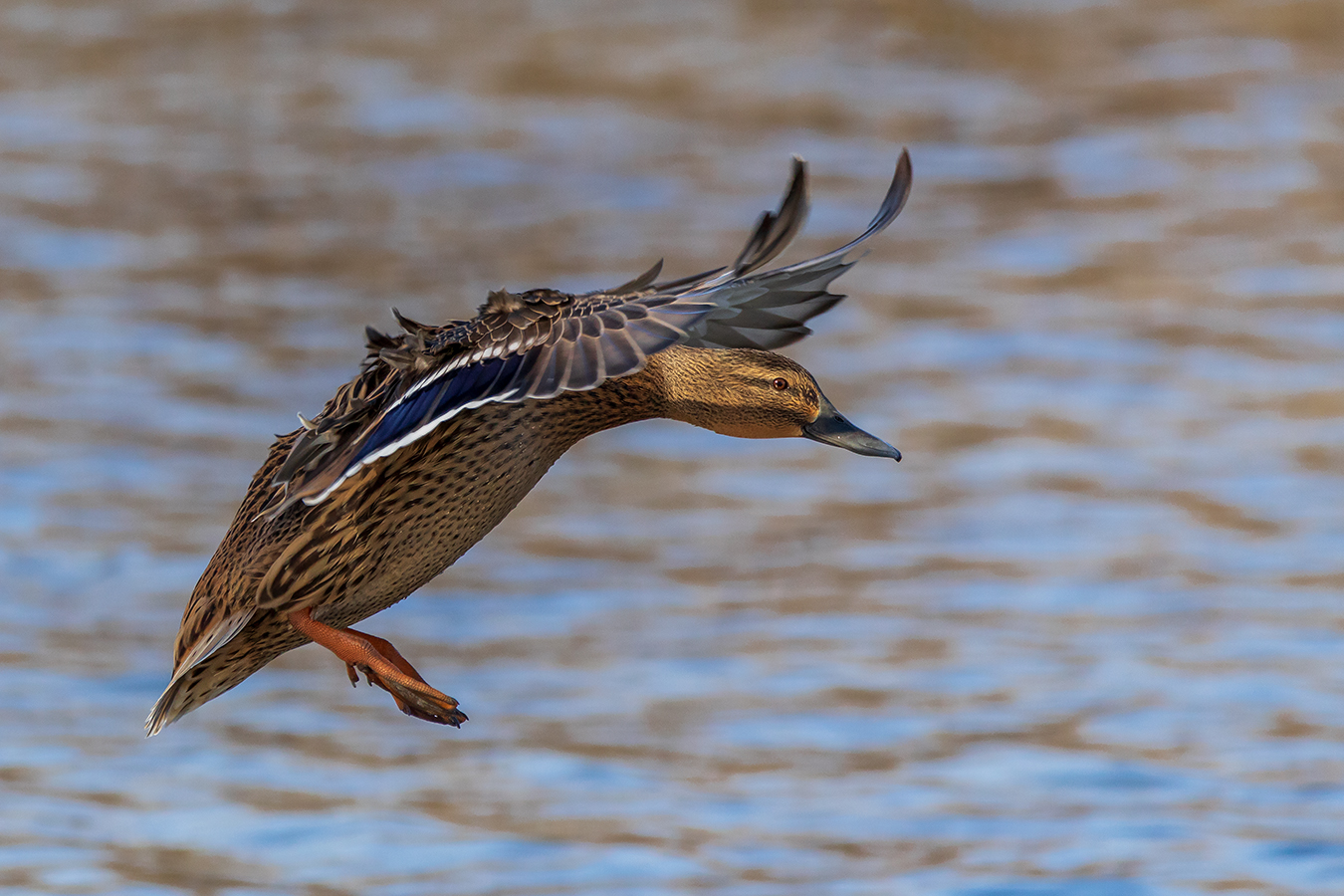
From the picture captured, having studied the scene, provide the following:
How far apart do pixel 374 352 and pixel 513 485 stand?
18.1 inches

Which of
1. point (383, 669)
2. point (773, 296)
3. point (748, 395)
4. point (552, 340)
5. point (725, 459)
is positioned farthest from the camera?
point (725, 459)

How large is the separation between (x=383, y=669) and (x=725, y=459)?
15.4 m

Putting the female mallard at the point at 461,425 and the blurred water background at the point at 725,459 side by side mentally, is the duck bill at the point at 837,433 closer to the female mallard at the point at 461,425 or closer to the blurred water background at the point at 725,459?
the female mallard at the point at 461,425

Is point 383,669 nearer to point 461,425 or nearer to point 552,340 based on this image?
point 461,425

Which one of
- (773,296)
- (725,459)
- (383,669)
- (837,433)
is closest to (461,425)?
(383,669)

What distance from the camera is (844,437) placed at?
588cm

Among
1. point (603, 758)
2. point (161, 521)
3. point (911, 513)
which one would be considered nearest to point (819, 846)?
point (603, 758)

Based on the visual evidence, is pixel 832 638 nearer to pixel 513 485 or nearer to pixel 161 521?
pixel 161 521

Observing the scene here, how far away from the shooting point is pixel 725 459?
824 inches

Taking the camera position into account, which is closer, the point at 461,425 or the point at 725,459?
the point at 461,425

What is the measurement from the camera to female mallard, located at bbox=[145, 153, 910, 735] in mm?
5352

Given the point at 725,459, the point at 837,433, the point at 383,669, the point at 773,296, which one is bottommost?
the point at 383,669

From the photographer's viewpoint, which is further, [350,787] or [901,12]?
[901,12]

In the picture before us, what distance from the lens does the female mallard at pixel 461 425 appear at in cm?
535
